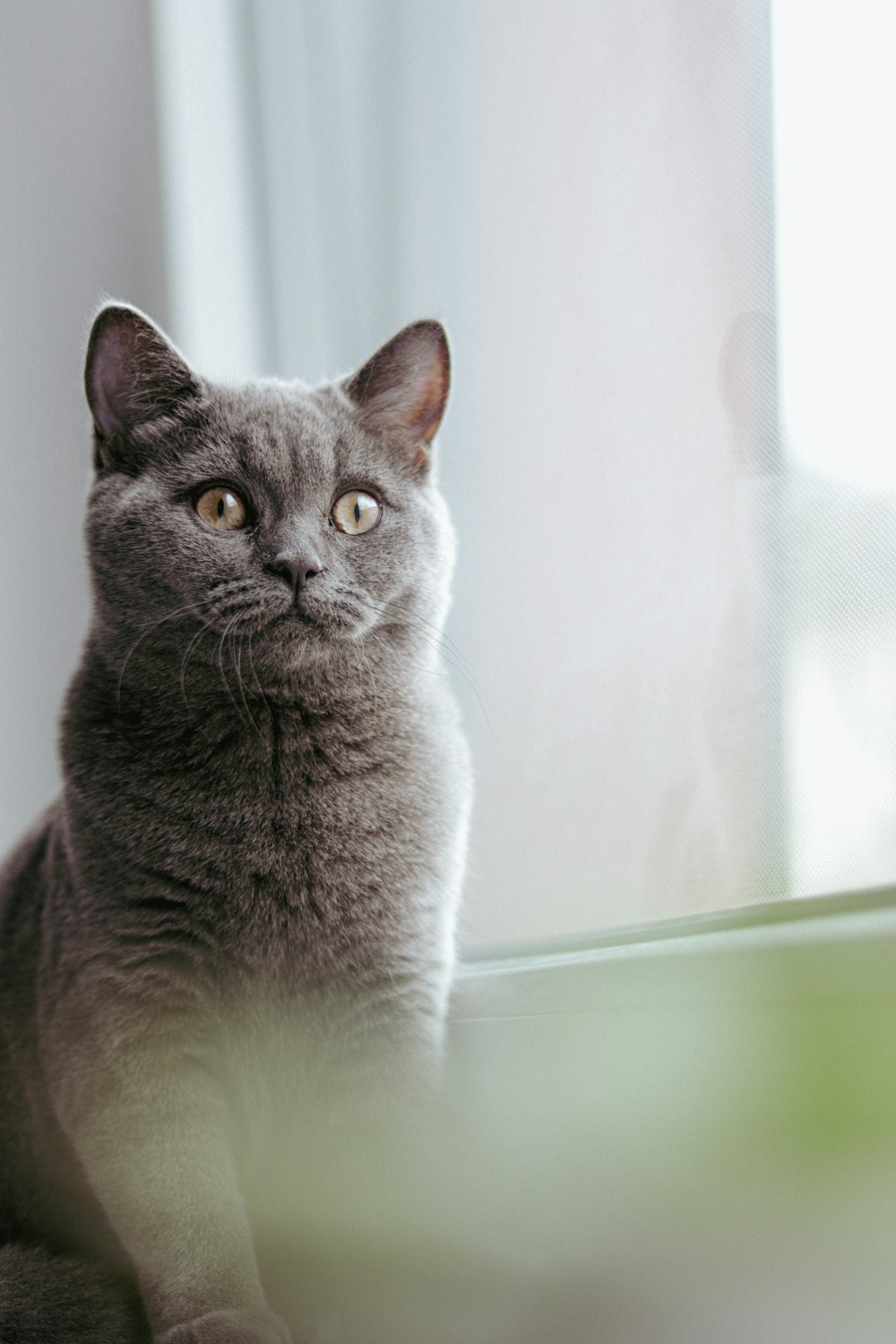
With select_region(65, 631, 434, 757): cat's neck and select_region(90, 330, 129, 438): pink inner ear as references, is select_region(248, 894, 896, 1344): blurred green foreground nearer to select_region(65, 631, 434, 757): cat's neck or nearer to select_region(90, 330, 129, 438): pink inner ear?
select_region(65, 631, 434, 757): cat's neck

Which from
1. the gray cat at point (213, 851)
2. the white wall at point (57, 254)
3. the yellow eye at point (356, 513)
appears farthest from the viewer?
the white wall at point (57, 254)

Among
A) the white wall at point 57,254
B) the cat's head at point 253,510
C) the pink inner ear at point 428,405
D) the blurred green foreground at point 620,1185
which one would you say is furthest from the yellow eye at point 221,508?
the white wall at point 57,254

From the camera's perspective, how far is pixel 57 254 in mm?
1839

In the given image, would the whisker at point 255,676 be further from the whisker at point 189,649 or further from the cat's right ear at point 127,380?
the cat's right ear at point 127,380

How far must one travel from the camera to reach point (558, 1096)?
1.11 m

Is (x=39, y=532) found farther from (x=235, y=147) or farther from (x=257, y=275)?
(x=235, y=147)

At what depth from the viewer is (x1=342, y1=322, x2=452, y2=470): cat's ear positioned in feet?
3.70

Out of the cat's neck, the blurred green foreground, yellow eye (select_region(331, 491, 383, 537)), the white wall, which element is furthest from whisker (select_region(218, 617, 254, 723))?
the white wall

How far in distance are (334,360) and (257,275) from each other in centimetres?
22

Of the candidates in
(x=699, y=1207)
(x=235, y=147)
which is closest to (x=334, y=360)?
(x=235, y=147)

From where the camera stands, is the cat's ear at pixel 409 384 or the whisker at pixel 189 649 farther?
the cat's ear at pixel 409 384

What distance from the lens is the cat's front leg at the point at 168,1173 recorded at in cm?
87

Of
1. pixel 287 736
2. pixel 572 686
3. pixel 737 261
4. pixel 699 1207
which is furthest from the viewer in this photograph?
pixel 572 686

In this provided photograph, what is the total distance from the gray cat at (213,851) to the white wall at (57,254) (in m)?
0.86
